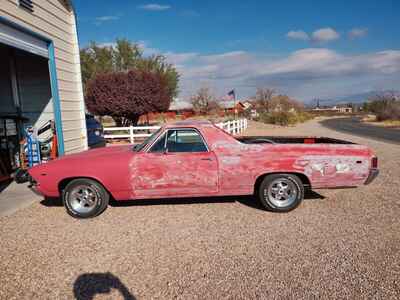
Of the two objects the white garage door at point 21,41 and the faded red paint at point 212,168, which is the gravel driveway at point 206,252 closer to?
the faded red paint at point 212,168

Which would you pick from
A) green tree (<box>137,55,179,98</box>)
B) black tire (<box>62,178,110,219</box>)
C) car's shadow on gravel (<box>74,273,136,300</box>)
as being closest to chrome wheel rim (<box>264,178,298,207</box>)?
car's shadow on gravel (<box>74,273,136,300</box>)

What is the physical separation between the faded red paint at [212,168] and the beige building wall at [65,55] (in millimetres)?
4180

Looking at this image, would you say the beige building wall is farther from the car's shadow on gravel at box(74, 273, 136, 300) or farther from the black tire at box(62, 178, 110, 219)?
the car's shadow on gravel at box(74, 273, 136, 300)

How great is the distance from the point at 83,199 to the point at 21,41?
4.43 m

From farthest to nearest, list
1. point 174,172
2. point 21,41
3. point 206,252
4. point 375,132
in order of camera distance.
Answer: point 375,132 < point 21,41 < point 174,172 < point 206,252

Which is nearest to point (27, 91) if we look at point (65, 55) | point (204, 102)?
point (65, 55)

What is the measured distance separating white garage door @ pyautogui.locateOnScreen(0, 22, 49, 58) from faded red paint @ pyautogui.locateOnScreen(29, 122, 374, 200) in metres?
3.37

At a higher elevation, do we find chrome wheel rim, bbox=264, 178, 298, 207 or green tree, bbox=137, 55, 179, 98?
green tree, bbox=137, 55, 179, 98

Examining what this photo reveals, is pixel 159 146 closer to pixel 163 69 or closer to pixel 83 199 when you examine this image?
pixel 83 199

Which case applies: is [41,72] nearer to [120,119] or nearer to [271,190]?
[271,190]

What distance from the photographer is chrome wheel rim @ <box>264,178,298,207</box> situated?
4355mm

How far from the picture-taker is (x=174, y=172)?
14.2 feet

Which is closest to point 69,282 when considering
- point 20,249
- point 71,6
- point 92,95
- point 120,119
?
point 20,249

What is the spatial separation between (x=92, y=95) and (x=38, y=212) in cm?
1521
